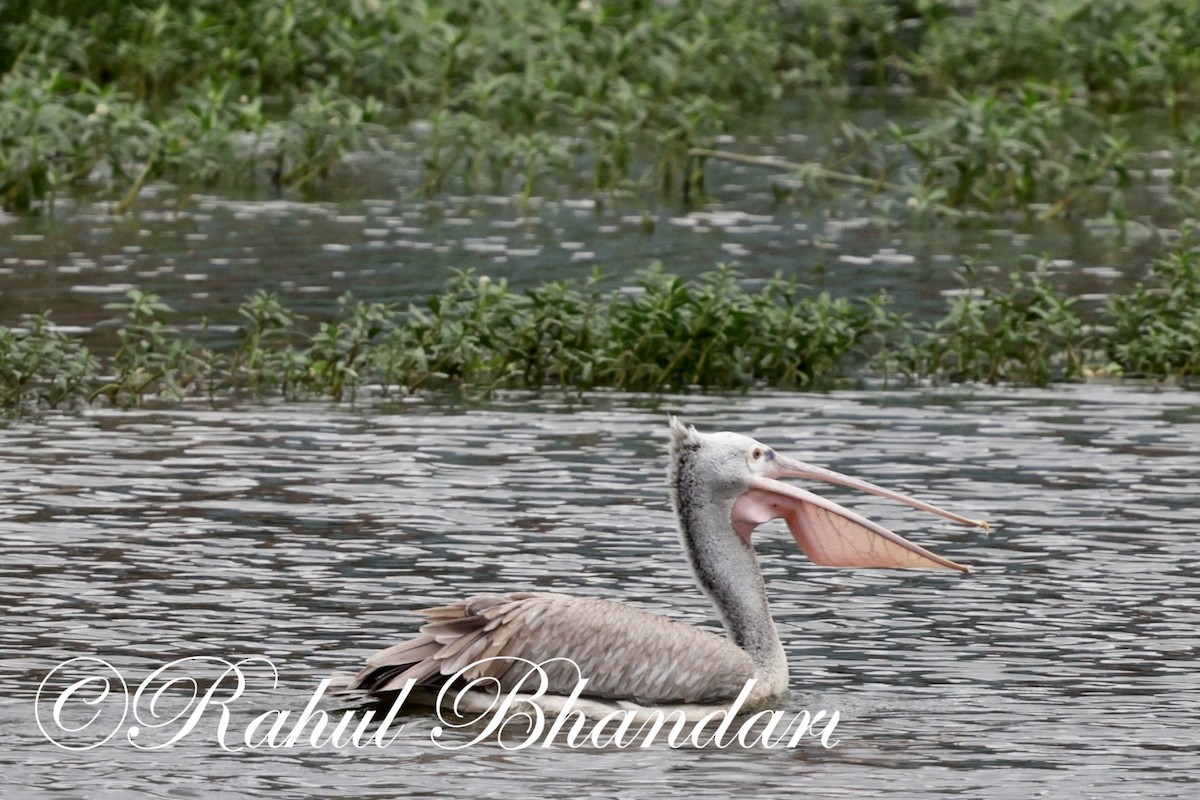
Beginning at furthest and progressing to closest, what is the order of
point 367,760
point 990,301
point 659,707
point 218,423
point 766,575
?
1. point 990,301
2. point 218,423
3. point 766,575
4. point 659,707
5. point 367,760

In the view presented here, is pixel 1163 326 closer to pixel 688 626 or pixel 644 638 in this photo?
pixel 688 626

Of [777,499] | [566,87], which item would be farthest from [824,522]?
[566,87]

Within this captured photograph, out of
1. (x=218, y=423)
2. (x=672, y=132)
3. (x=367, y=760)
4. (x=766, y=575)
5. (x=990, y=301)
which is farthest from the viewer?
(x=672, y=132)

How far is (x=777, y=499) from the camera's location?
967 cm

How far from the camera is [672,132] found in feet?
76.1

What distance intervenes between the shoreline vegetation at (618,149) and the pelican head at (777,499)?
18.6 ft

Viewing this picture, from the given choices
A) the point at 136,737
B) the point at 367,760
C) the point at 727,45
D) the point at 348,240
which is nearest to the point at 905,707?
the point at 367,760

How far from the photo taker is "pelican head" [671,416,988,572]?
377 inches

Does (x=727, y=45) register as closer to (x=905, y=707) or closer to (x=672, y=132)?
(x=672, y=132)

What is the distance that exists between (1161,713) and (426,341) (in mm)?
7064

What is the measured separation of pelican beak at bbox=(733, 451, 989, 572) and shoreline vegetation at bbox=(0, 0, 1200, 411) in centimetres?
568

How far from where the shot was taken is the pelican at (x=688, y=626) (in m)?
8.89

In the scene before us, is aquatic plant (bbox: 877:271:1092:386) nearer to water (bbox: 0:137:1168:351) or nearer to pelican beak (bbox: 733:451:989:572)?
water (bbox: 0:137:1168:351)

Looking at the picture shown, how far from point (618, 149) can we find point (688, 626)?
1421 centimetres
